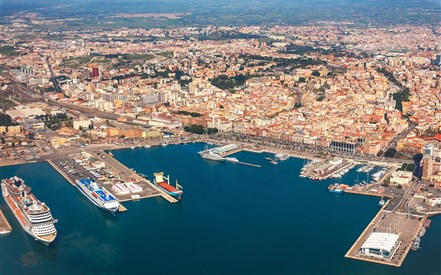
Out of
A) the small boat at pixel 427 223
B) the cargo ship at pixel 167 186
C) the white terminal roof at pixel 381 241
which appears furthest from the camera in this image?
the cargo ship at pixel 167 186

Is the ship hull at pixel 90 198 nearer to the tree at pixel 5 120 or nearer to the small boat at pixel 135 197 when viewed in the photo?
the small boat at pixel 135 197

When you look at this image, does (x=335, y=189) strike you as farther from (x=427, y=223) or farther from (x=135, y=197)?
(x=135, y=197)

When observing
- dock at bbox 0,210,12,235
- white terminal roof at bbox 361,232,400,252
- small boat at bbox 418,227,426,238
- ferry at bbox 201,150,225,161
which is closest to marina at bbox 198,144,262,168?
ferry at bbox 201,150,225,161

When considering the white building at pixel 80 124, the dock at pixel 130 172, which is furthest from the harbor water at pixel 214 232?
the white building at pixel 80 124

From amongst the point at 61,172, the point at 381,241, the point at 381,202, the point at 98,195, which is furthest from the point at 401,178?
the point at 61,172

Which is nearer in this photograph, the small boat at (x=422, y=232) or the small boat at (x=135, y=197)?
the small boat at (x=422, y=232)
